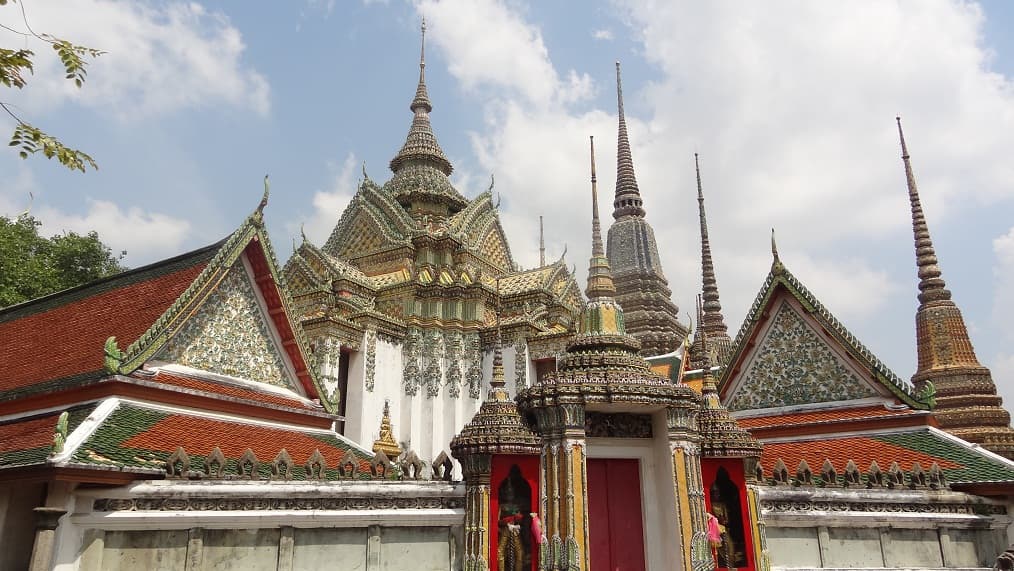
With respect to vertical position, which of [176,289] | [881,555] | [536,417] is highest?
[176,289]

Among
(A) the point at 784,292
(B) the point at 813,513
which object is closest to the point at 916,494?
(B) the point at 813,513

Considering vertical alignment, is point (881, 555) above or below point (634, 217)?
below

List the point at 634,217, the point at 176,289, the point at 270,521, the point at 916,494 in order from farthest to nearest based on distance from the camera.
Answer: the point at 634,217 < the point at 176,289 < the point at 916,494 < the point at 270,521

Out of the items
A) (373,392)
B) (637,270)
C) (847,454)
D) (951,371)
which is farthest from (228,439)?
(637,270)

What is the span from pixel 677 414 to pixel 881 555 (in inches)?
132

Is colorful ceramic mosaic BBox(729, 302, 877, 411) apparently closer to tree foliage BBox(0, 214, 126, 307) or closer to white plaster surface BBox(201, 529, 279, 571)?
white plaster surface BBox(201, 529, 279, 571)

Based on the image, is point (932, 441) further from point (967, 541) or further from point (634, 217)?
point (634, 217)

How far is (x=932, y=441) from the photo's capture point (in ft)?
34.7

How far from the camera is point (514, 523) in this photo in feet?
24.4

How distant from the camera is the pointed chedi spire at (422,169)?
25.9 metres

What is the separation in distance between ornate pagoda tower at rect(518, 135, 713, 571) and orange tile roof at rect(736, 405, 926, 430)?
177 inches

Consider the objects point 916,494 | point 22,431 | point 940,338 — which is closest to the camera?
point 22,431

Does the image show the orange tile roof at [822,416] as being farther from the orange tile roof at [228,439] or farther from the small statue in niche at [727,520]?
the orange tile roof at [228,439]

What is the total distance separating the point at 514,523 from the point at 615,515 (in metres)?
1.21
